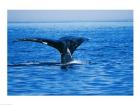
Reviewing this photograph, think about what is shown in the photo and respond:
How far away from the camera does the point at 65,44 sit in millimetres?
9086

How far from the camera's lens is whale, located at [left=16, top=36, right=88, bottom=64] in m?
9.02

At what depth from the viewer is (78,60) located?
905 cm

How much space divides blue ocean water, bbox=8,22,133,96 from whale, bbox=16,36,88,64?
37 millimetres

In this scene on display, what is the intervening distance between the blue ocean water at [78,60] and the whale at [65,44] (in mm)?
37

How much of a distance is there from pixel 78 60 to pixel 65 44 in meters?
0.22

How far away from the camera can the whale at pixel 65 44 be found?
29.6ft

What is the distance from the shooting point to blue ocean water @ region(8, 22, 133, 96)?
8992 mm

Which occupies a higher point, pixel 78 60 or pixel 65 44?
pixel 65 44

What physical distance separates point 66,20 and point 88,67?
1.76ft

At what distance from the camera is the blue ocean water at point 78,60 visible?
8992 mm
